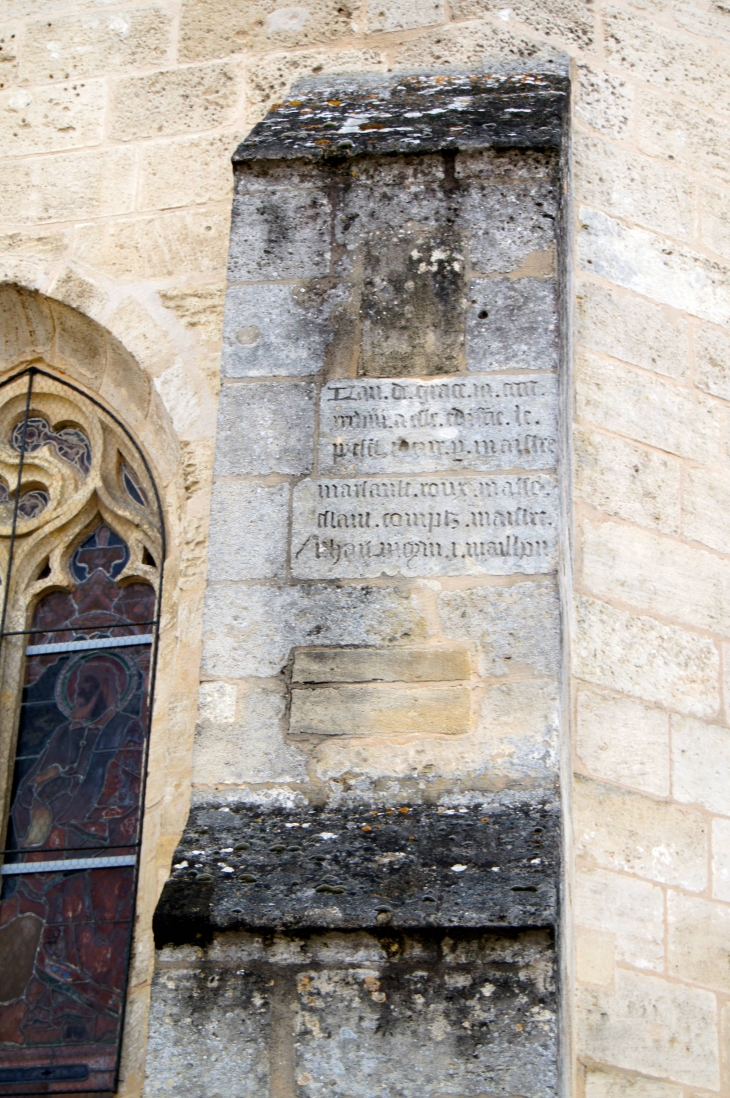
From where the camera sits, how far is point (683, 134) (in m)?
5.58

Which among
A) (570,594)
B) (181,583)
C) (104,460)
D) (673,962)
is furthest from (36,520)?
(673,962)

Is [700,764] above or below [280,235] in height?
below

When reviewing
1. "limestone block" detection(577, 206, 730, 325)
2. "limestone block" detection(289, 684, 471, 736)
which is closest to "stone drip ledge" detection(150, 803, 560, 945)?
"limestone block" detection(289, 684, 471, 736)

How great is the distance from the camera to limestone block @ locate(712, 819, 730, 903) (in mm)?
4672

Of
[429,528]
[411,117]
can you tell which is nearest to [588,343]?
[411,117]

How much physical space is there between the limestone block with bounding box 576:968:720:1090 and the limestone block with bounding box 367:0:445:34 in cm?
310

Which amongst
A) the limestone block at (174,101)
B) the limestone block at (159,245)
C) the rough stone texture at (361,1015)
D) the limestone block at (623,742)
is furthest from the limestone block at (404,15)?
the rough stone texture at (361,1015)

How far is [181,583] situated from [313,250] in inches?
45.6

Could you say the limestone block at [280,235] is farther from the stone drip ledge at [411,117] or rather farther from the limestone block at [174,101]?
the limestone block at [174,101]

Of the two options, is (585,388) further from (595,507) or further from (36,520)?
(36,520)

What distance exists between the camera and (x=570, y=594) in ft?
14.9

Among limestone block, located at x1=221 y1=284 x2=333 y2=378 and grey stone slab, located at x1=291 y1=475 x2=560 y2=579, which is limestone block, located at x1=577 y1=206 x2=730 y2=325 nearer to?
limestone block, located at x1=221 y1=284 x2=333 y2=378

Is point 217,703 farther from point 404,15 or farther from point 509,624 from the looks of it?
point 404,15

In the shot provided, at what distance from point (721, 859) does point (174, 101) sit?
3.04 meters
